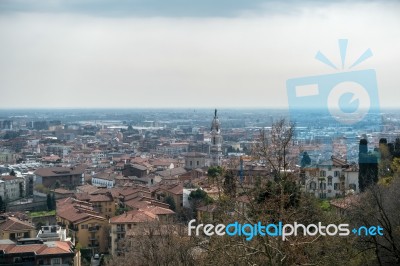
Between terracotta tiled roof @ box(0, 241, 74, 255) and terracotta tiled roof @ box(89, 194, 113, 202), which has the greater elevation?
terracotta tiled roof @ box(0, 241, 74, 255)

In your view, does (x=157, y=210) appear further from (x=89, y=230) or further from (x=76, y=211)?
(x=76, y=211)

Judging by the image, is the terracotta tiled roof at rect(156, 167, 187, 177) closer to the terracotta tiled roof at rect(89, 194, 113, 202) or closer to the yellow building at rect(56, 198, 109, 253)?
the terracotta tiled roof at rect(89, 194, 113, 202)

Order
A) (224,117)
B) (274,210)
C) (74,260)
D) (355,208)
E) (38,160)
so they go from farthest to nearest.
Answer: (224,117)
(38,160)
(74,260)
(355,208)
(274,210)

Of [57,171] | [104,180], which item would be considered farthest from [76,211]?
[57,171]

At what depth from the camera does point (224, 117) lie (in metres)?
44.7

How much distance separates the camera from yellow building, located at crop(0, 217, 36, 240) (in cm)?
1045

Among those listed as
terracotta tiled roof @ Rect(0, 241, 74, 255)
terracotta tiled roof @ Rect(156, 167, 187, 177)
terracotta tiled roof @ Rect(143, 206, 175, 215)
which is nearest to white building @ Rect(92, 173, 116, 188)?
terracotta tiled roof @ Rect(156, 167, 187, 177)

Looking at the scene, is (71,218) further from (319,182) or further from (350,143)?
(350,143)

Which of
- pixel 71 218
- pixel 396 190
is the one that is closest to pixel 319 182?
pixel 71 218

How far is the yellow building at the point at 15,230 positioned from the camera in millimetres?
10453

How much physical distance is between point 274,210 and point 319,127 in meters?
9.23

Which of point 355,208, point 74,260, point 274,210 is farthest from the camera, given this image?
point 74,260

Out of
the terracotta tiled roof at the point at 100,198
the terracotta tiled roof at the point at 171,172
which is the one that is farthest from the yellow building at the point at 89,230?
the terracotta tiled roof at the point at 171,172

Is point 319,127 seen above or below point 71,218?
above
